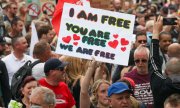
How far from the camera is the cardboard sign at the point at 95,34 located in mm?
10828

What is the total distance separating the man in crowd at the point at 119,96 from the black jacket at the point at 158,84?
31cm

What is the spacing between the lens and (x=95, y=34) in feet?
36.1

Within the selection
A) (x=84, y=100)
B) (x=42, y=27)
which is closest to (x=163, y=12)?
(x=42, y=27)

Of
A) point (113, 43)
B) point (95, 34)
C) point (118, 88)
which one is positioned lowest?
point (118, 88)

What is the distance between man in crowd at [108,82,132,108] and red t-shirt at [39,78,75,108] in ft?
5.04

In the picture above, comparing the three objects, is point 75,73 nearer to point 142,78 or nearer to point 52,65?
point 142,78

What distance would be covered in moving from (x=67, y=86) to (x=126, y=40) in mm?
1038

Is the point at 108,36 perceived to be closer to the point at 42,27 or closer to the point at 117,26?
the point at 117,26

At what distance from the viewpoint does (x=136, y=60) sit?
11102 mm

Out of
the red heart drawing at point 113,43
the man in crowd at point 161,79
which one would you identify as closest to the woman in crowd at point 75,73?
the red heart drawing at point 113,43

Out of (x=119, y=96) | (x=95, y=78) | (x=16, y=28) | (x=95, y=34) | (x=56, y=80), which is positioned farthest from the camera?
(x=16, y=28)

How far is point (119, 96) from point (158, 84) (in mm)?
469

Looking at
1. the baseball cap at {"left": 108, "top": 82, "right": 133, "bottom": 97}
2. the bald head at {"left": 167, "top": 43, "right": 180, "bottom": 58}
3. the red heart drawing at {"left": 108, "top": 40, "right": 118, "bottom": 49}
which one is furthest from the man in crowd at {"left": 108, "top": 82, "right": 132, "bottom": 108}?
the bald head at {"left": 167, "top": 43, "right": 180, "bottom": 58}

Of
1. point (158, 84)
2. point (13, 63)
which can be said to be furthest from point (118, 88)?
point (13, 63)
